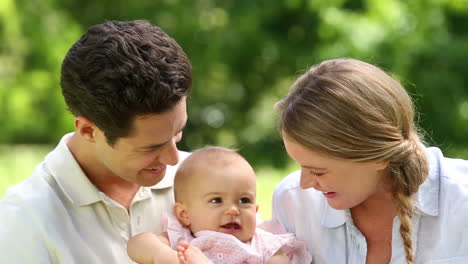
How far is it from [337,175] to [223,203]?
0.47 meters

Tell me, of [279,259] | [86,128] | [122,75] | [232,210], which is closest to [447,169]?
[279,259]

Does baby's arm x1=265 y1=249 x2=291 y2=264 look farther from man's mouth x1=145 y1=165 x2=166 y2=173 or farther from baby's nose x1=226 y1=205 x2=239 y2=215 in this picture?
man's mouth x1=145 y1=165 x2=166 y2=173

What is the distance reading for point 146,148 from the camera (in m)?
2.77

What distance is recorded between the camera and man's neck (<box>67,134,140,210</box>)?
2.96 m

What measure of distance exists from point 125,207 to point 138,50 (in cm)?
66

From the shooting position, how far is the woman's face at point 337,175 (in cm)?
269

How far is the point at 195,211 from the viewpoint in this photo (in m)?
2.92

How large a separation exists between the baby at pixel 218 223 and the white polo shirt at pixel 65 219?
0.12 metres

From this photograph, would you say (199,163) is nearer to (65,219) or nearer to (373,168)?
(65,219)

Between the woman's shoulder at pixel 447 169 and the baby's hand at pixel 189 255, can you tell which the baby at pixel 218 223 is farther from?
the woman's shoulder at pixel 447 169

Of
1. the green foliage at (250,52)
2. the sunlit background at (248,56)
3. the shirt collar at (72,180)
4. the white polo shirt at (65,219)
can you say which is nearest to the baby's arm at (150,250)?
the white polo shirt at (65,219)

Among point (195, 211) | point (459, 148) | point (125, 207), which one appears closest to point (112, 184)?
point (125, 207)

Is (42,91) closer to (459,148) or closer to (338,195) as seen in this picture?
(459,148)

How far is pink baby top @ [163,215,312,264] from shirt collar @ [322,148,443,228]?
6.3 inches
